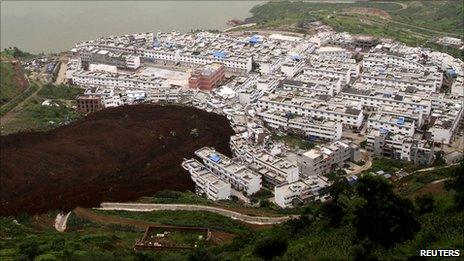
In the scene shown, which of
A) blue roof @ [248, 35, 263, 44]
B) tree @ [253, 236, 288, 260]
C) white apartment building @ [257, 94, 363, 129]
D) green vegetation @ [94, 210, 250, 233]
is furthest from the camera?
blue roof @ [248, 35, 263, 44]

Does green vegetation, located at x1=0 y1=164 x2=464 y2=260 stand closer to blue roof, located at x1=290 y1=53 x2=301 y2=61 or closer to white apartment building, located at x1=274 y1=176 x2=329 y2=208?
white apartment building, located at x1=274 y1=176 x2=329 y2=208

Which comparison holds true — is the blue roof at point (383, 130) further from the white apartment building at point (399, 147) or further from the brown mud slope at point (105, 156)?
the brown mud slope at point (105, 156)

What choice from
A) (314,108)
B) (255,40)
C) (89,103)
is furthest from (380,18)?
(89,103)

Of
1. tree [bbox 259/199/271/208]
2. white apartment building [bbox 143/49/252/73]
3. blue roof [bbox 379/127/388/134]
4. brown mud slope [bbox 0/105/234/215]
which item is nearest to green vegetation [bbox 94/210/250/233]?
brown mud slope [bbox 0/105/234/215]

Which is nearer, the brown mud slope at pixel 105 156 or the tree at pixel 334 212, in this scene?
the tree at pixel 334 212

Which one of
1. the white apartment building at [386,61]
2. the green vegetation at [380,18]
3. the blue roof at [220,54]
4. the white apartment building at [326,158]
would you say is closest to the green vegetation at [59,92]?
the blue roof at [220,54]

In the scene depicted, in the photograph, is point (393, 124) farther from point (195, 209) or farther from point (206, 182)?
point (195, 209)
